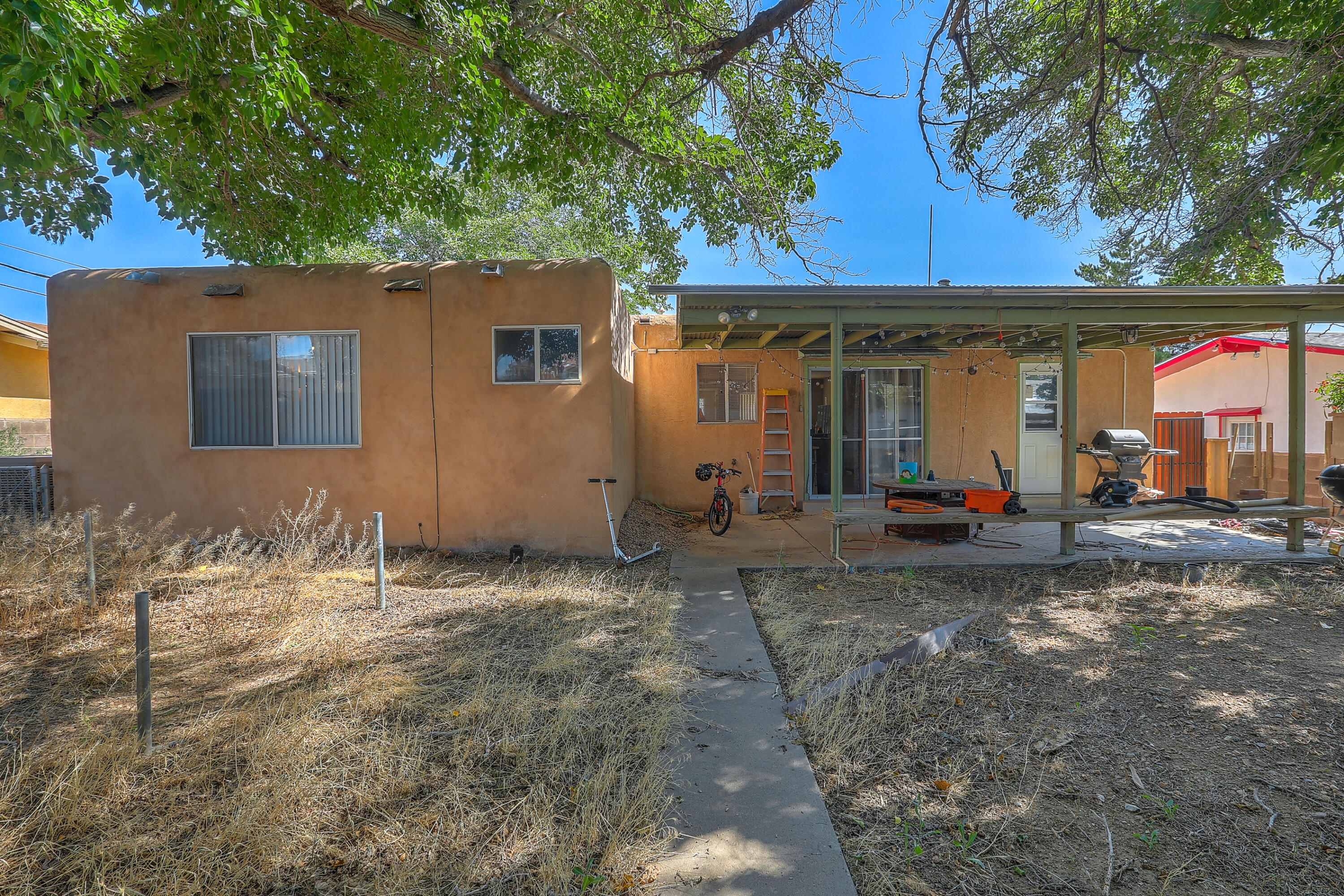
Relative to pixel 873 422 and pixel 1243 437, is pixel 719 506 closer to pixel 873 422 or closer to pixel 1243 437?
pixel 873 422

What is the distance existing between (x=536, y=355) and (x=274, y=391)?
315cm

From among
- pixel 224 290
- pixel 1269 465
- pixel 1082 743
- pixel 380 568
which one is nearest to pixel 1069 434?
pixel 1082 743

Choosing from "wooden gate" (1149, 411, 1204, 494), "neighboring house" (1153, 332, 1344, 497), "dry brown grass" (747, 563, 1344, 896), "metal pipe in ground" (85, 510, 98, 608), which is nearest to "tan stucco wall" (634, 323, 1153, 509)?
"wooden gate" (1149, 411, 1204, 494)

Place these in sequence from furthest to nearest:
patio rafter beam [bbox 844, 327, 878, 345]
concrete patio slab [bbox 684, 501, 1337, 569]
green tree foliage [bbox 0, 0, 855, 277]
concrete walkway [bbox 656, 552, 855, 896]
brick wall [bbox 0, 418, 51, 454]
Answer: brick wall [bbox 0, 418, 51, 454], patio rafter beam [bbox 844, 327, 878, 345], concrete patio slab [bbox 684, 501, 1337, 569], green tree foliage [bbox 0, 0, 855, 277], concrete walkway [bbox 656, 552, 855, 896]

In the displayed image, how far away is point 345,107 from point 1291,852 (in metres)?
9.62

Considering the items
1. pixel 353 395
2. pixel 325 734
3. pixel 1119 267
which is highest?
pixel 1119 267

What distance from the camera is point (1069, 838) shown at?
2.40 metres

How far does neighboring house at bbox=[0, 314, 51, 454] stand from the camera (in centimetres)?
1352

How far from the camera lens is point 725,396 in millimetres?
10242

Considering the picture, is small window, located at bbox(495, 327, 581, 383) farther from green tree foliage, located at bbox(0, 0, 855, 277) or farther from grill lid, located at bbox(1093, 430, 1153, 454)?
grill lid, located at bbox(1093, 430, 1153, 454)

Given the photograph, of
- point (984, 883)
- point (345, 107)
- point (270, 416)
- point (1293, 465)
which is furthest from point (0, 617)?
point (1293, 465)

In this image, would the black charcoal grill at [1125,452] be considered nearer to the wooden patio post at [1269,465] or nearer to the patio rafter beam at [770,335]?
the wooden patio post at [1269,465]

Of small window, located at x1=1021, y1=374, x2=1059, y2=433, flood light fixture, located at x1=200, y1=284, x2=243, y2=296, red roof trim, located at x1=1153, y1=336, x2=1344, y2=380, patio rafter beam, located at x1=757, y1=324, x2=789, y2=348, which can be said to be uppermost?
red roof trim, located at x1=1153, y1=336, x2=1344, y2=380

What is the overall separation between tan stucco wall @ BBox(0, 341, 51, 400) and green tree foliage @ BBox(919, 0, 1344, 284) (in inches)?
752
